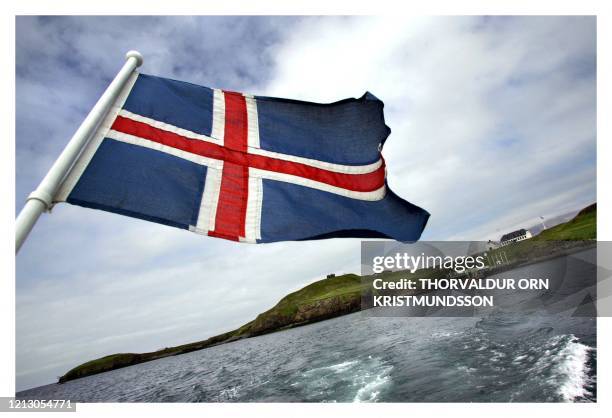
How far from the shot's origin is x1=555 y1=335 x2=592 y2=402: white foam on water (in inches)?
365

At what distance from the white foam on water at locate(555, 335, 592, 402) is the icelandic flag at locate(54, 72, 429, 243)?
802cm

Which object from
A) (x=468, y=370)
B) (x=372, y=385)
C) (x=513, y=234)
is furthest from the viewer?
(x=513, y=234)

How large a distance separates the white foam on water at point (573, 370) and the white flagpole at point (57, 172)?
11.8 metres

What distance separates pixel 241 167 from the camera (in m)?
4.86

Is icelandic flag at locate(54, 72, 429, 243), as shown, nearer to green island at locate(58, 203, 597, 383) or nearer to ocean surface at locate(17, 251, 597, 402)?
ocean surface at locate(17, 251, 597, 402)

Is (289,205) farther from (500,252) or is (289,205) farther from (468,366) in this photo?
(500,252)

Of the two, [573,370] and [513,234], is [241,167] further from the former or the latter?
[513,234]

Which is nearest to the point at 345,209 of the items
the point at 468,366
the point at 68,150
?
the point at 68,150

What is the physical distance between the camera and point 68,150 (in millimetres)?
3129

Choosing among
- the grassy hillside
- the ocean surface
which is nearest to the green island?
the grassy hillside

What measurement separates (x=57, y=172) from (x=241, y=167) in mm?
2253

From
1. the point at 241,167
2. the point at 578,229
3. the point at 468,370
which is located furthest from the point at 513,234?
the point at 241,167

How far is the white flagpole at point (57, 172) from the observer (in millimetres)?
2701

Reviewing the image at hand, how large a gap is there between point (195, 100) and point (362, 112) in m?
2.71
